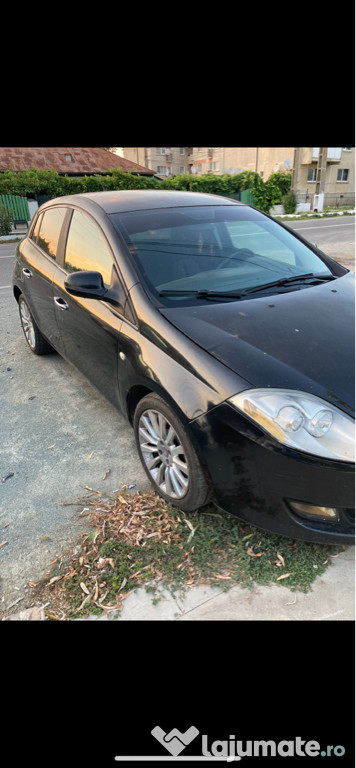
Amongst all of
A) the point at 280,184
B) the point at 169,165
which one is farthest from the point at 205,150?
the point at 280,184

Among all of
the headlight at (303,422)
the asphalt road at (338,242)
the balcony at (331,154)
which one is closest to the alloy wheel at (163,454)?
the headlight at (303,422)

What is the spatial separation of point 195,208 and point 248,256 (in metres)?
0.59

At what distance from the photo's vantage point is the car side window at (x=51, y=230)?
379cm

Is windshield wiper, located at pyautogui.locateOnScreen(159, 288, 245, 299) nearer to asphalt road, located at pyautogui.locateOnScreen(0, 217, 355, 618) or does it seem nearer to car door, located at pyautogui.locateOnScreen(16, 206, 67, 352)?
asphalt road, located at pyautogui.locateOnScreen(0, 217, 355, 618)

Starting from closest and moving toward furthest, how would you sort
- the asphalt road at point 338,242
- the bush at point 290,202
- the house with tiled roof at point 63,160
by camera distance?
the asphalt road at point 338,242
the bush at point 290,202
the house with tiled roof at point 63,160

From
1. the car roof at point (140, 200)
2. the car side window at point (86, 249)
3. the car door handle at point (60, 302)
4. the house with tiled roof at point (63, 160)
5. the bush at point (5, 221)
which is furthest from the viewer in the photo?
the house with tiled roof at point (63, 160)

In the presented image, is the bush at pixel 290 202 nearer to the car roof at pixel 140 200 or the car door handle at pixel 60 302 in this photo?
the car roof at pixel 140 200

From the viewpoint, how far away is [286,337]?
2.27m

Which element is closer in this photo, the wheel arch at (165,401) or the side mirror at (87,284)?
the wheel arch at (165,401)

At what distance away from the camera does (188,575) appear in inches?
86.4

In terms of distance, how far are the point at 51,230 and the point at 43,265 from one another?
0.31 meters

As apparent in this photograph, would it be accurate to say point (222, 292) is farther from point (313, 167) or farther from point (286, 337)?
point (313, 167)

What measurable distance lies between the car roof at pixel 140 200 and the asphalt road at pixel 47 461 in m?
1.53
